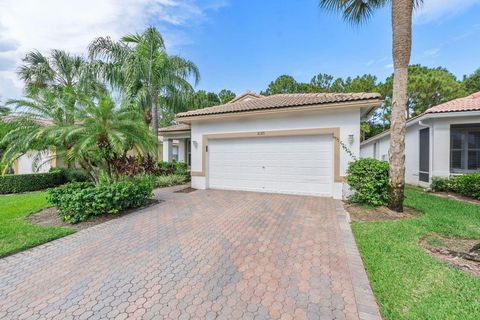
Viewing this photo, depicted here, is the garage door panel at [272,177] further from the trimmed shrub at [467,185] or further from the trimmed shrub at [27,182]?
the trimmed shrub at [27,182]

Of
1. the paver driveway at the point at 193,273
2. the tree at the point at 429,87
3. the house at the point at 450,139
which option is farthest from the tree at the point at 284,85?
the paver driveway at the point at 193,273

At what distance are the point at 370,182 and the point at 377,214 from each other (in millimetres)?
1152

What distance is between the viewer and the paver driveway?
9.21 feet

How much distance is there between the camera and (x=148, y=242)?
4844 mm

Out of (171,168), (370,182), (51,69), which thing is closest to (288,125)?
(370,182)

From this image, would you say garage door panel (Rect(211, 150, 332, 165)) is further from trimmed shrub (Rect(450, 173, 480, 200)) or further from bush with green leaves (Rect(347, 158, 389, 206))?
trimmed shrub (Rect(450, 173, 480, 200))

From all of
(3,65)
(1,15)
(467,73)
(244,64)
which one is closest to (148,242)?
(1,15)

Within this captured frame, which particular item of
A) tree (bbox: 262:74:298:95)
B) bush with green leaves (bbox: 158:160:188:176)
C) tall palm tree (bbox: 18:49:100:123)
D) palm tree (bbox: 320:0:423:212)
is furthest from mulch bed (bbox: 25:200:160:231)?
tree (bbox: 262:74:298:95)

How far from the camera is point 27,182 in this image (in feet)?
41.0

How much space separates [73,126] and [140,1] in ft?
19.9

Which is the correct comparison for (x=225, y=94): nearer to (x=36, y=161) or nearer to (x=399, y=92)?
(x=36, y=161)

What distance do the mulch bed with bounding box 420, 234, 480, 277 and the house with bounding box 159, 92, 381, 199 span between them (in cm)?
422

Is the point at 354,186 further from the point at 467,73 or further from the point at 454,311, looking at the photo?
the point at 467,73

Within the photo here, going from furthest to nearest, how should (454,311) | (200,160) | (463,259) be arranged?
1. (200,160)
2. (463,259)
3. (454,311)
